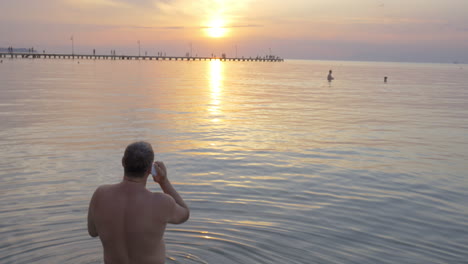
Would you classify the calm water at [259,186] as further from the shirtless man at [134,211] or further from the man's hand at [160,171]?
the man's hand at [160,171]

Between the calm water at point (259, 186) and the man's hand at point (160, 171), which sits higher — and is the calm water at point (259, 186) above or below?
below

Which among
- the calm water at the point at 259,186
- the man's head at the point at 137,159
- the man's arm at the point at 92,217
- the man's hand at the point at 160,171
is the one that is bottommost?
the calm water at the point at 259,186

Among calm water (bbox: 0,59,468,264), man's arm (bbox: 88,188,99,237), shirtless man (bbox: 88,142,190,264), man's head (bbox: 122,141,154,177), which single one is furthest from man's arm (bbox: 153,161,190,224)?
calm water (bbox: 0,59,468,264)

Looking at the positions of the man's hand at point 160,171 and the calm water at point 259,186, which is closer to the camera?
the man's hand at point 160,171

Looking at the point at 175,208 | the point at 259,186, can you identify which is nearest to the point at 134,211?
the point at 175,208

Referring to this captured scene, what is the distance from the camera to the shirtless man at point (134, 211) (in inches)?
156

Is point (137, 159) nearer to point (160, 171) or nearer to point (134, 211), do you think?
point (160, 171)

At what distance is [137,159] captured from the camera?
12.8 ft

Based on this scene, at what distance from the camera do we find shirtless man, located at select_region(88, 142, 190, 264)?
396cm

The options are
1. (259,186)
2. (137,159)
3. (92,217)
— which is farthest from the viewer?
(259,186)

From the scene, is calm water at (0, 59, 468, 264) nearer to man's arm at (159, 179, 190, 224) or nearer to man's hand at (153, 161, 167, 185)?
man's arm at (159, 179, 190, 224)

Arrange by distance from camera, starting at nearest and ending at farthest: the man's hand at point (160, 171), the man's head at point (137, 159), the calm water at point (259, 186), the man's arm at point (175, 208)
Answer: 1. the man's head at point (137, 159)
2. the man's hand at point (160, 171)
3. the man's arm at point (175, 208)
4. the calm water at point (259, 186)

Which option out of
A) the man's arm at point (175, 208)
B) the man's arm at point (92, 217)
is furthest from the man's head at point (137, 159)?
the man's arm at point (92, 217)

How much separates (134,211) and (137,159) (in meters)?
0.45
